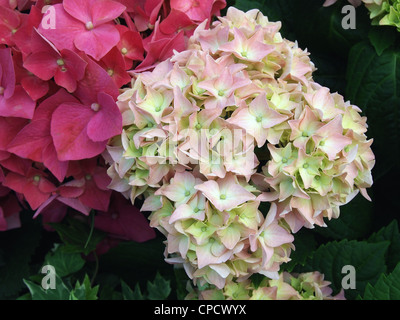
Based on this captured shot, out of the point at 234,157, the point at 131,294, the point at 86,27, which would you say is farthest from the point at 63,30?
the point at 131,294

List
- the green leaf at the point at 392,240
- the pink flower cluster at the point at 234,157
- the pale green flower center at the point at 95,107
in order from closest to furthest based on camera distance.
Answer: the pink flower cluster at the point at 234,157
the pale green flower center at the point at 95,107
the green leaf at the point at 392,240

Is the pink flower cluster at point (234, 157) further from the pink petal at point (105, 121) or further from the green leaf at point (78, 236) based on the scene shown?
the green leaf at point (78, 236)

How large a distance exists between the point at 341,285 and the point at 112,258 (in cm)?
41

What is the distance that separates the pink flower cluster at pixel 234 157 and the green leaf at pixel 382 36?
0.23m

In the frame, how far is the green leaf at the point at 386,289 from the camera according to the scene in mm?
763

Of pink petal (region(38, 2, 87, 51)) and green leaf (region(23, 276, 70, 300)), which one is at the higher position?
pink petal (region(38, 2, 87, 51))

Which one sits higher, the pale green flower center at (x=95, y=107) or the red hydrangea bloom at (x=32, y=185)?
the pale green flower center at (x=95, y=107)

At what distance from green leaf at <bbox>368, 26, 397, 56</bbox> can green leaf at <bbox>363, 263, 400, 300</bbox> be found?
15.1 inches

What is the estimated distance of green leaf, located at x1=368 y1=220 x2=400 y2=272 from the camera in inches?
35.9

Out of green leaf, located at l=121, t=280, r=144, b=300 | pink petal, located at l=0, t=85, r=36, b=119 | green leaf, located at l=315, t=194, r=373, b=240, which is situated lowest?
green leaf, located at l=121, t=280, r=144, b=300

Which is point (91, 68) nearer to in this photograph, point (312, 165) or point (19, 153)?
point (19, 153)

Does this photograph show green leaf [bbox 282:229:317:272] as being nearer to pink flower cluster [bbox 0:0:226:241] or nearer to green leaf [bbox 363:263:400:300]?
green leaf [bbox 363:263:400:300]

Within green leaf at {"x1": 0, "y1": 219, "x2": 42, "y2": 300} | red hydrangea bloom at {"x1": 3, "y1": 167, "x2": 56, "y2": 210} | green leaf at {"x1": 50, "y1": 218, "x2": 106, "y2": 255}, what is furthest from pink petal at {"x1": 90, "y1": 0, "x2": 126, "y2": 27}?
green leaf at {"x1": 0, "y1": 219, "x2": 42, "y2": 300}

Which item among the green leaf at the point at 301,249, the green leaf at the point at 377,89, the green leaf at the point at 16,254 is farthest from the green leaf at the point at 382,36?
the green leaf at the point at 16,254
